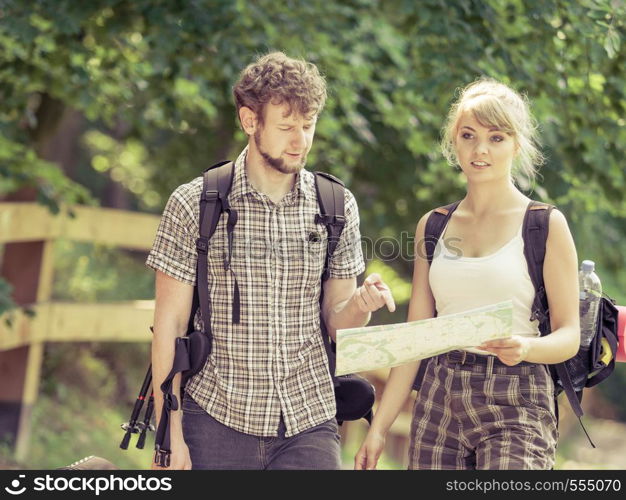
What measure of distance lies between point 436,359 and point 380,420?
0.93ft

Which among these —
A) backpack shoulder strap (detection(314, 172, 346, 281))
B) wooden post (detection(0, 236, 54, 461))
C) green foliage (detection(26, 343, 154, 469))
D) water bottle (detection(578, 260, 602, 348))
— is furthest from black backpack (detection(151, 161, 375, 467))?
green foliage (detection(26, 343, 154, 469))

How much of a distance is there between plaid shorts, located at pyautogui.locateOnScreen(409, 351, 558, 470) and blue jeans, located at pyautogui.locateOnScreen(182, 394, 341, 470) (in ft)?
1.10

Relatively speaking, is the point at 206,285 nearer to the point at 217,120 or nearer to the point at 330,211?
the point at 330,211

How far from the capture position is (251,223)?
3.17m

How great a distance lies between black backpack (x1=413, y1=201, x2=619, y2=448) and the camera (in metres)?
3.05

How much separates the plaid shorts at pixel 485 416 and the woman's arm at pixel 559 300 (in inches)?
5.5

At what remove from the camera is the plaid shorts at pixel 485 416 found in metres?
2.97

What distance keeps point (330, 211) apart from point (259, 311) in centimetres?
41

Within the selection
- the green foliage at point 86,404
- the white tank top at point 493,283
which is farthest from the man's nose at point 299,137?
the green foliage at point 86,404

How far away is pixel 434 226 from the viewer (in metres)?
3.36

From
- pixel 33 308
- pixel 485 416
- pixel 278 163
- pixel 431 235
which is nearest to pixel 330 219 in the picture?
pixel 278 163

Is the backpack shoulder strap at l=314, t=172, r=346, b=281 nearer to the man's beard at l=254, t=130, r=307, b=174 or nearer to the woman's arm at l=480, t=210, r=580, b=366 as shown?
the man's beard at l=254, t=130, r=307, b=174

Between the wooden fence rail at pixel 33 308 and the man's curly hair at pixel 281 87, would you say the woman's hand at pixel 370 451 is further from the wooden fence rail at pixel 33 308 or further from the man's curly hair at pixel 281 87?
the wooden fence rail at pixel 33 308

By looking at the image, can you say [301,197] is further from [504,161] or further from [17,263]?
[17,263]
